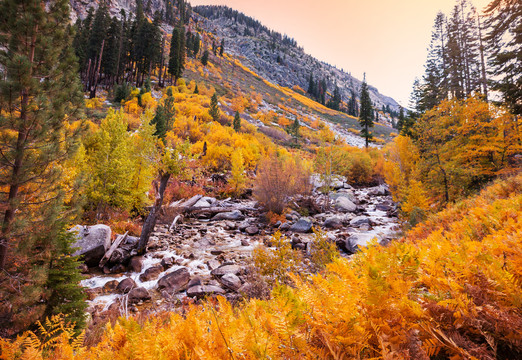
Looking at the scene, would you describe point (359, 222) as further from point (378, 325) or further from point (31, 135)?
point (31, 135)

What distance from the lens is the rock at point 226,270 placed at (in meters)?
7.64

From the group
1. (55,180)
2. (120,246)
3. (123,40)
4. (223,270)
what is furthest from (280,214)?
(123,40)

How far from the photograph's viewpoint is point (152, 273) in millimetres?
7668

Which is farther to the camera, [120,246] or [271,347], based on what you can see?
[120,246]

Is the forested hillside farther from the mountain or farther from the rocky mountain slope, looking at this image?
the mountain

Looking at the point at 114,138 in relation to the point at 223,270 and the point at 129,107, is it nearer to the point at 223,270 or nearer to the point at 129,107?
the point at 223,270

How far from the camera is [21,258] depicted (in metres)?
4.25

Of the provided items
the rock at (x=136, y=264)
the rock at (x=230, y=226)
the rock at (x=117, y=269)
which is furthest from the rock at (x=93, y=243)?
the rock at (x=230, y=226)

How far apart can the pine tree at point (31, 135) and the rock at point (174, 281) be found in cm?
328

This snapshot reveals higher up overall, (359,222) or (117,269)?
(359,222)

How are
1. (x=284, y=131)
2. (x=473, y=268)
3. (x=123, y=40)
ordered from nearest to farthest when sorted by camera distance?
1. (x=473, y=268)
2. (x=123, y=40)
3. (x=284, y=131)

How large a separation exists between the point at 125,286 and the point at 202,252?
355 cm

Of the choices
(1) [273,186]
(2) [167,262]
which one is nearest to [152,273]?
(2) [167,262]

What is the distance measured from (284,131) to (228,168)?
25427 mm
